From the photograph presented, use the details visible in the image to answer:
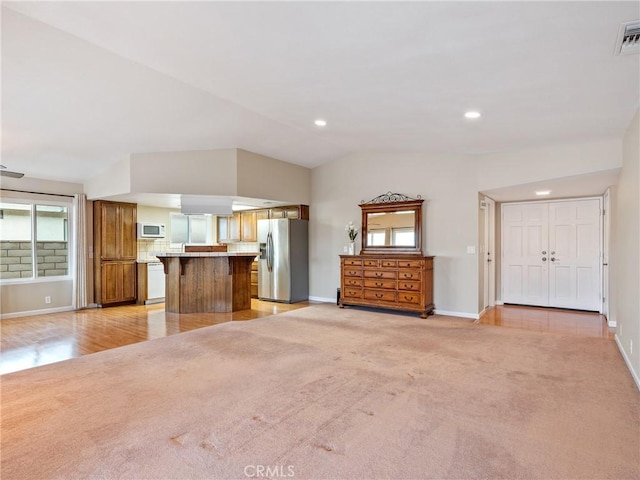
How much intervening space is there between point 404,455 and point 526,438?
82 cm

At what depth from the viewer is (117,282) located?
23.4 feet

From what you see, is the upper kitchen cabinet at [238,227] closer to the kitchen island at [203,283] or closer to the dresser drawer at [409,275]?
the kitchen island at [203,283]

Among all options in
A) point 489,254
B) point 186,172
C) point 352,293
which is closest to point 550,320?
point 489,254

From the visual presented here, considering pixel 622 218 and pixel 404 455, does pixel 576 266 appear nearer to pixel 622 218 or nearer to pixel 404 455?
pixel 622 218

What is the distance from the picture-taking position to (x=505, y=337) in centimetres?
460

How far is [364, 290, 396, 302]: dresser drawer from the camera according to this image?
6102 millimetres

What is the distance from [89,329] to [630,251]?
21.9 feet

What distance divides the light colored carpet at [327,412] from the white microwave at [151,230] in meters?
4.04

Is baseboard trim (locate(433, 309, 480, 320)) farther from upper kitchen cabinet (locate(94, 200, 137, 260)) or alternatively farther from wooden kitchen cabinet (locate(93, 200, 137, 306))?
upper kitchen cabinet (locate(94, 200, 137, 260))

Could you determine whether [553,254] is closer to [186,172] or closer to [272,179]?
[272,179]

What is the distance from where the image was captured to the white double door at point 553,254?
6.37 m

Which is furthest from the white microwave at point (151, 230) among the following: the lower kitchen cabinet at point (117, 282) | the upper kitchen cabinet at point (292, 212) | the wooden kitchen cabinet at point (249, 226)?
the upper kitchen cabinet at point (292, 212)

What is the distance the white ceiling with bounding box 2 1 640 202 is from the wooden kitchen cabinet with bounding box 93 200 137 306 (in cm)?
185

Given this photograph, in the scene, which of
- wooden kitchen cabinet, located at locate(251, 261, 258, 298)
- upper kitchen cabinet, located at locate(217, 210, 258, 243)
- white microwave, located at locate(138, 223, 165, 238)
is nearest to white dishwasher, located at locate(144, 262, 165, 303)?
white microwave, located at locate(138, 223, 165, 238)
